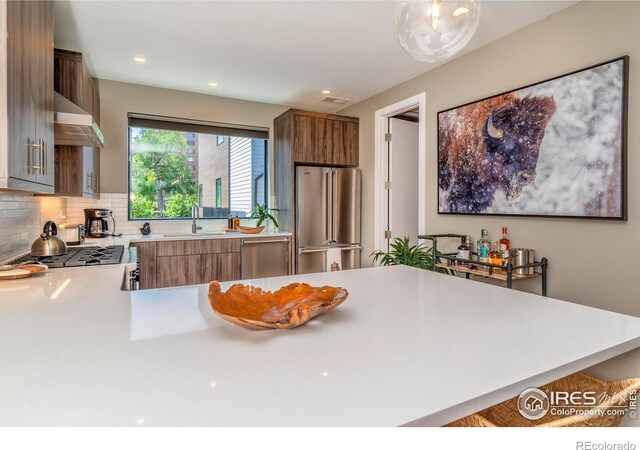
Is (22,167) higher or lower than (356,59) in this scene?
Result: lower

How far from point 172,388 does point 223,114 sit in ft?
13.8

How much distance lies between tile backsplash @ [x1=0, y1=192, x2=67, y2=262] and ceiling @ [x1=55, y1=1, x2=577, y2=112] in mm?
1321

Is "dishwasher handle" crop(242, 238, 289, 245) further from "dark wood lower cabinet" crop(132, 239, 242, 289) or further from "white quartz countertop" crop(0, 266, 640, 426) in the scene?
"white quartz countertop" crop(0, 266, 640, 426)

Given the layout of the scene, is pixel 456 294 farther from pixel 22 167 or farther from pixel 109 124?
pixel 109 124

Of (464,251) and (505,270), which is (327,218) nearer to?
(464,251)

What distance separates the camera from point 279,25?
2666 millimetres

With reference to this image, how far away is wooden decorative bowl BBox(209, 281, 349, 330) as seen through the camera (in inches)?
36.1

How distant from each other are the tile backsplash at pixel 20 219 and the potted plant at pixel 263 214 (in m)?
2.05

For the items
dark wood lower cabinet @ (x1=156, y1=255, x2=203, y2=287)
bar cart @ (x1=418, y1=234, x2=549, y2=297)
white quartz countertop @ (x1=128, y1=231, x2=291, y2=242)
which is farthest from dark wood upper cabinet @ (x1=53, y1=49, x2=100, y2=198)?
bar cart @ (x1=418, y1=234, x2=549, y2=297)

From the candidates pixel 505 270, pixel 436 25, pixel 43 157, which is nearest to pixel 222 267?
pixel 43 157

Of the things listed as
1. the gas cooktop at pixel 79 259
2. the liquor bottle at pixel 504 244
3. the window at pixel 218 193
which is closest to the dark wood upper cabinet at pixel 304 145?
the window at pixel 218 193

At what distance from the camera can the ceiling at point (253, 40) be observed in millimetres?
2443

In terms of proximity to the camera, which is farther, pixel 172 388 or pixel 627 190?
pixel 627 190
